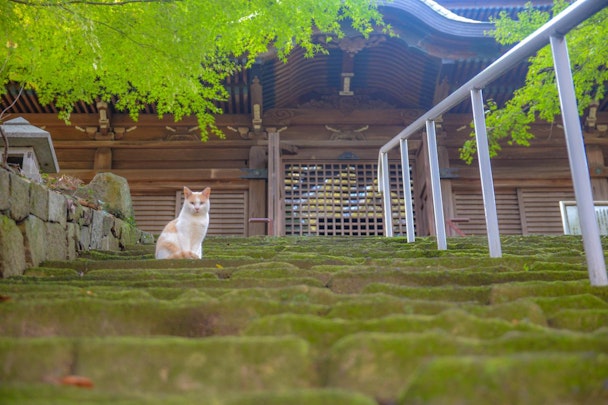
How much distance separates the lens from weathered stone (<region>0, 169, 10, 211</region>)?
3.18m

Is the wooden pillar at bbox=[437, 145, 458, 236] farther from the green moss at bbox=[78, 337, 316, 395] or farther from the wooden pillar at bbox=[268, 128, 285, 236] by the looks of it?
the green moss at bbox=[78, 337, 316, 395]

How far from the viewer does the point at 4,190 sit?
3225 mm

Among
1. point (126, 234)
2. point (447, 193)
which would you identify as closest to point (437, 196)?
point (126, 234)

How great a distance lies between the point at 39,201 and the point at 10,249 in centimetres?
69

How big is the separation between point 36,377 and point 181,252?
2.82 m

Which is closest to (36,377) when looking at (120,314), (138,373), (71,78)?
(138,373)

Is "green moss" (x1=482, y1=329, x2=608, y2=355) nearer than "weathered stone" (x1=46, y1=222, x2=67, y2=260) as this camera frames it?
Yes

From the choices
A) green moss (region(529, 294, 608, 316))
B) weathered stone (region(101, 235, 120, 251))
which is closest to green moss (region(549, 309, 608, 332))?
green moss (region(529, 294, 608, 316))

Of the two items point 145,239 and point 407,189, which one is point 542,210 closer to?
point 407,189

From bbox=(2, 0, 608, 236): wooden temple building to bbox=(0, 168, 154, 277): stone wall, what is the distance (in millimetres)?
4958

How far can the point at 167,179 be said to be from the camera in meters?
10.1

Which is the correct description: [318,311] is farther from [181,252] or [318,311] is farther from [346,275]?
[181,252]

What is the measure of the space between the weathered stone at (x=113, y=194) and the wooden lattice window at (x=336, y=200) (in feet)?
14.1

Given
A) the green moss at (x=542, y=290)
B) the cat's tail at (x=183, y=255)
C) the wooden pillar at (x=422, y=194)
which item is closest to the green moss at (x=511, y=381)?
the green moss at (x=542, y=290)
